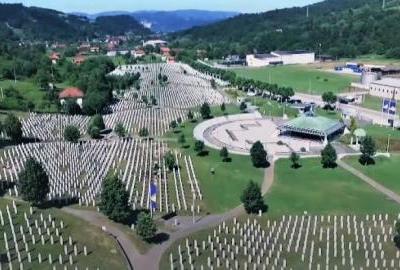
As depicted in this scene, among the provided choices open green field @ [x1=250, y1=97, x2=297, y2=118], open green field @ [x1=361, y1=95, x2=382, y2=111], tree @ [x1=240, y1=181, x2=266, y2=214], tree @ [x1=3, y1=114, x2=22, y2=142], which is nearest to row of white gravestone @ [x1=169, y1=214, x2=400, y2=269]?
tree @ [x1=240, y1=181, x2=266, y2=214]

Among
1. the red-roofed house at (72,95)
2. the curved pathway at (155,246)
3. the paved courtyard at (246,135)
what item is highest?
the red-roofed house at (72,95)

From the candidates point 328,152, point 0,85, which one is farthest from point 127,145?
point 0,85

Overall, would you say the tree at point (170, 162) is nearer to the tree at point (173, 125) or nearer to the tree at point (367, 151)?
the tree at point (173, 125)

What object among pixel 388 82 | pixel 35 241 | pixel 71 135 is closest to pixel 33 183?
pixel 35 241

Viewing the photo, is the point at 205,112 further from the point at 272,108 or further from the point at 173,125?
the point at 272,108

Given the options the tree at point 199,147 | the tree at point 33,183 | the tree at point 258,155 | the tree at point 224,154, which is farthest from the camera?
the tree at point 199,147

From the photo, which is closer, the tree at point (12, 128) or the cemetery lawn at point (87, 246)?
the cemetery lawn at point (87, 246)

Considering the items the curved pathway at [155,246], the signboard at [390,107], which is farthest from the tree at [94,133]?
the signboard at [390,107]
